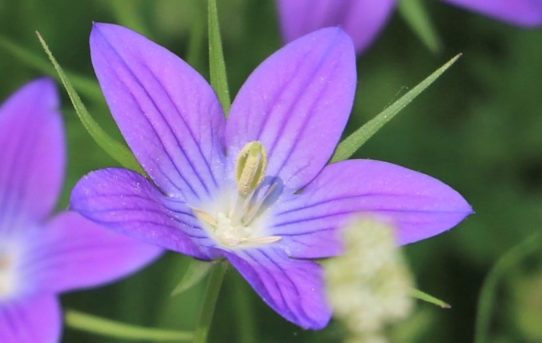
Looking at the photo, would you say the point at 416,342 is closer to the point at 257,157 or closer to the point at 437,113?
the point at 437,113

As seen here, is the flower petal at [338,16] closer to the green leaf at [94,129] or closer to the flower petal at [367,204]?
the flower petal at [367,204]

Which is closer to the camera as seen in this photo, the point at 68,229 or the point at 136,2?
the point at 68,229

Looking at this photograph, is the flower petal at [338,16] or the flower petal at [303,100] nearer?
the flower petal at [303,100]

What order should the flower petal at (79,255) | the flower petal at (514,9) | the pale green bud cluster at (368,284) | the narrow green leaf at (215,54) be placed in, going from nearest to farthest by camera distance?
the pale green bud cluster at (368,284) → the narrow green leaf at (215,54) → the flower petal at (79,255) → the flower petal at (514,9)

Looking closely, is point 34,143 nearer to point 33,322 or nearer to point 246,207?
point 33,322

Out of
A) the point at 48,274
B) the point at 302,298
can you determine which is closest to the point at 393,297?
the point at 302,298

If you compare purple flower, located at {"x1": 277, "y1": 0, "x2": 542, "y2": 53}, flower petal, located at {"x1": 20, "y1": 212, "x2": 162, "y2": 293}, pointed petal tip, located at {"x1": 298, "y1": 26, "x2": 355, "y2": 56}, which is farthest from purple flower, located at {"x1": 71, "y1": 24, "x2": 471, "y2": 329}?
purple flower, located at {"x1": 277, "y1": 0, "x2": 542, "y2": 53}

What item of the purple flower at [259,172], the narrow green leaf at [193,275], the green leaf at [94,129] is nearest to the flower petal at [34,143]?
the purple flower at [259,172]
